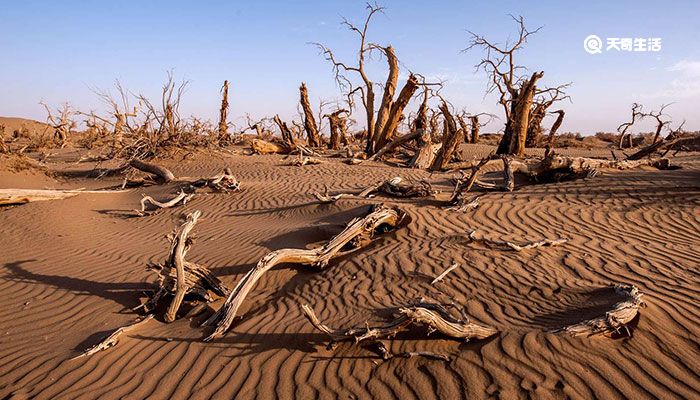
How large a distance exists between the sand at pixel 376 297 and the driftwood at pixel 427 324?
91 mm

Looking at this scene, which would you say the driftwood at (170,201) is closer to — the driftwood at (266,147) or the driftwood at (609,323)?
the driftwood at (266,147)

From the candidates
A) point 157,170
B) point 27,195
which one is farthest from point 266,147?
point 27,195

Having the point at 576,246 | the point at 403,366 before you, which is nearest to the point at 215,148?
the point at 576,246

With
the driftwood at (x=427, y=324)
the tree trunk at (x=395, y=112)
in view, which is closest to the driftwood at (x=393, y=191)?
the driftwood at (x=427, y=324)

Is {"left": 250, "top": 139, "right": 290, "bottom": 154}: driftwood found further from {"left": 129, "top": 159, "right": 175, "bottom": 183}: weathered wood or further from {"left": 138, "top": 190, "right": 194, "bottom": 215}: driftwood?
{"left": 138, "top": 190, "right": 194, "bottom": 215}: driftwood

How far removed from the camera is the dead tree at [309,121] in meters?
17.8

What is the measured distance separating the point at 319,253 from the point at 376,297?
1.09 m

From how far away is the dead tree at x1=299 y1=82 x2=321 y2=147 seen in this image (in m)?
Result: 17.8

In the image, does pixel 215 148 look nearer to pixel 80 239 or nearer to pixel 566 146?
pixel 80 239

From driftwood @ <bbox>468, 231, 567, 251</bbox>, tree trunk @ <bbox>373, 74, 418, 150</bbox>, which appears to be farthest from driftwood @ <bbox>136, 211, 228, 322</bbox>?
tree trunk @ <bbox>373, 74, 418, 150</bbox>

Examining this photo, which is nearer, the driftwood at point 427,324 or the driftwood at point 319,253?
the driftwood at point 427,324

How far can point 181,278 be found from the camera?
4.53 metres

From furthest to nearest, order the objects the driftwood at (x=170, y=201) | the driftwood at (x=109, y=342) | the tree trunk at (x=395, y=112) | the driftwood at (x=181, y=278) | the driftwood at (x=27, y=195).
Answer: the tree trunk at (x=395, y=112), the driftwood at (x=27, y=195), the driftwood at (x=170, y=201), the driftwood at (x=181, y=278), the driftwood at (x=109, y=342)

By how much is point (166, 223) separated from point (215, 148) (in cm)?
726
